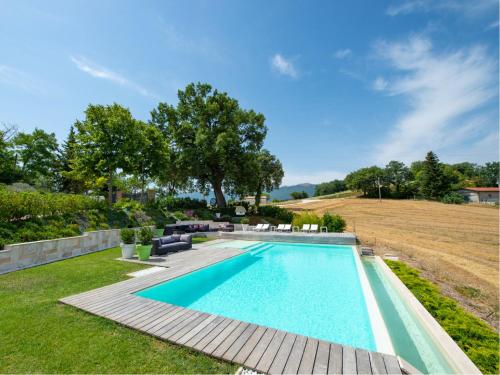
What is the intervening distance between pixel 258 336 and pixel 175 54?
45.3 ft

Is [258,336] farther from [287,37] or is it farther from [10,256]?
[287,37]

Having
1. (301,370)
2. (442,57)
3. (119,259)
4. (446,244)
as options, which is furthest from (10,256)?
(446,244)

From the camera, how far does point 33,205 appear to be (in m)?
8.65

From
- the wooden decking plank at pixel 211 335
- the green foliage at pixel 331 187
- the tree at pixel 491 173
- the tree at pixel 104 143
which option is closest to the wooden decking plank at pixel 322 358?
the wooden decking plank at pixel 211 335

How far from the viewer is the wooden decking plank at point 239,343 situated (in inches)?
103

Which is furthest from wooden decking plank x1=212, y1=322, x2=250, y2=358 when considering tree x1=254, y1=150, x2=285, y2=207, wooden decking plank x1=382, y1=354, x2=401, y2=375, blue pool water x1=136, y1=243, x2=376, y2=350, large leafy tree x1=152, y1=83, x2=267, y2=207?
tree x1=254, y1=150, x2=285, y2=207

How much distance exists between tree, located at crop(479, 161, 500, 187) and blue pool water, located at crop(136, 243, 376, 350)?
87527 mm

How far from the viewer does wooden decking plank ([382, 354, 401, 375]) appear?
2.33 meters

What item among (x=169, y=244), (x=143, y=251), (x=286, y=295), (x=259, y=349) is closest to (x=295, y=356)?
(x=259, y=349)

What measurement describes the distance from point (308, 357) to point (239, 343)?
855 mm

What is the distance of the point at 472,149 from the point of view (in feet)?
68.2

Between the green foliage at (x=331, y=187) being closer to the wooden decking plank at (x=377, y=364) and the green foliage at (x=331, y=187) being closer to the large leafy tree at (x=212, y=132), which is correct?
the large leafy tree at (x=212, y=132)

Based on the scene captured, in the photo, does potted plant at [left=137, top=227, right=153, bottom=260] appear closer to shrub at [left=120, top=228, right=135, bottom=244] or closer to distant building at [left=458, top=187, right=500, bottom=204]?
shrub at [left=120, top=228, right=135, bottom=244]

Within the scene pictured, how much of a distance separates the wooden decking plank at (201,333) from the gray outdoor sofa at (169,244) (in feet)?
18.8
